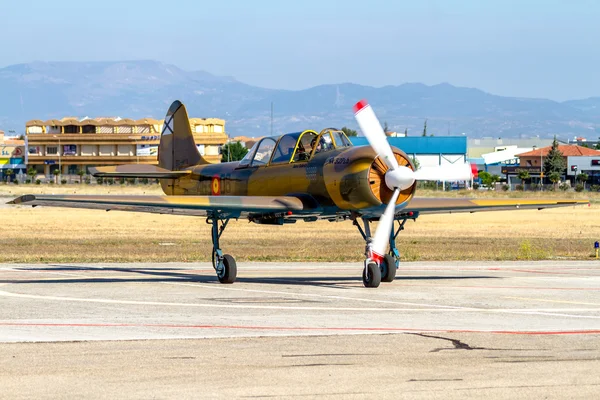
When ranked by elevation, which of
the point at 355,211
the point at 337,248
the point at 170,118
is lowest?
the point at 337,248

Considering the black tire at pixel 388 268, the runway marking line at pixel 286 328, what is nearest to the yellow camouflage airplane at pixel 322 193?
the black tire at pixel 388 268

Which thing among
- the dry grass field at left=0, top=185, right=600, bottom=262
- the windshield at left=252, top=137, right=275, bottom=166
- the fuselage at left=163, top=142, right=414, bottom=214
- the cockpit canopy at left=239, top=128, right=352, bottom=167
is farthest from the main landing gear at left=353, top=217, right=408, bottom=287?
the dry grass field at left=0, top=185, right=600, bottom=262

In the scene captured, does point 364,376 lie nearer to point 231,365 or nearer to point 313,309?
point 231,365

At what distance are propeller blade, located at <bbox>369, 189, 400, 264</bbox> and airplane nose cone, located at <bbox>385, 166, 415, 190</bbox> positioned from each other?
0.23 metres

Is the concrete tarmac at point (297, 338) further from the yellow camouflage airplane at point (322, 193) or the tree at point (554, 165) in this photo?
the tree at point (554, 165)

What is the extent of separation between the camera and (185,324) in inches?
571

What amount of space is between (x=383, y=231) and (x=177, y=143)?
9.99m

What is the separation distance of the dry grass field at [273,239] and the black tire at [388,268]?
841 centimetres

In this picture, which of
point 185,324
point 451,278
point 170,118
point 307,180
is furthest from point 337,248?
point 185,324

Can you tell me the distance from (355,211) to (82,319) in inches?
292

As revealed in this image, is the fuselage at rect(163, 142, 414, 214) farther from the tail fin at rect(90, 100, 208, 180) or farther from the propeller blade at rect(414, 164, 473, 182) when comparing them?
the tail fin at rect(90, 100, 208, 180)

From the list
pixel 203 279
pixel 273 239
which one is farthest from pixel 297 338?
pixel 273 239

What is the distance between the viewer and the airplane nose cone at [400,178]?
19.4 metres

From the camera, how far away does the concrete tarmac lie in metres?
9.77
